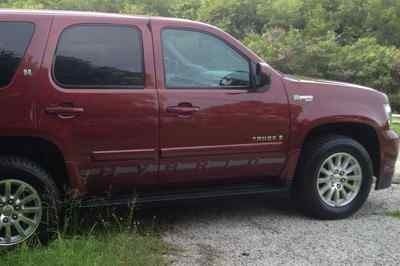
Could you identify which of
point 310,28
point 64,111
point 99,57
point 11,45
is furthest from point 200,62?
point 310,28

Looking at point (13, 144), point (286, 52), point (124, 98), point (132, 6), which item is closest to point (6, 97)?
point (13, 144)

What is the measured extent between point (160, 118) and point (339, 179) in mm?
1947

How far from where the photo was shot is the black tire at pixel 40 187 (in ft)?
16.4

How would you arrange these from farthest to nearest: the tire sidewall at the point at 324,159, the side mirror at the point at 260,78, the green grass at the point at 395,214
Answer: the green grass at the point at 395,214 → the tire sidewall at the point at 324,159 → the side mirror at the point at 260,78

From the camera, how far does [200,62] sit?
18.9ft

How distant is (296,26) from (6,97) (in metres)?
17.6

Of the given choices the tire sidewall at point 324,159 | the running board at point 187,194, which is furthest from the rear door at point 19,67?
the tire sidewall at point 324,159

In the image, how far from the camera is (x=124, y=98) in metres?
5.32

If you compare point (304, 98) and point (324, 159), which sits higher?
point (304, 98)

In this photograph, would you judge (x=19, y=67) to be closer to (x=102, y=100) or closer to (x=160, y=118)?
(x=102, y=100)

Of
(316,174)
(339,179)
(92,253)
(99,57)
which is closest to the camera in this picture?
(92,253)

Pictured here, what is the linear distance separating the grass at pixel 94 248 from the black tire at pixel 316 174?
4.95 feet

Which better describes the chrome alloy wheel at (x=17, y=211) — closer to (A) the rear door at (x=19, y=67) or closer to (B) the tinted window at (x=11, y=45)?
(A) the rear door at (x=19, y=67)

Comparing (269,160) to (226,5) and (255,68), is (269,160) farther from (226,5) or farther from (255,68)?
(226,5)
